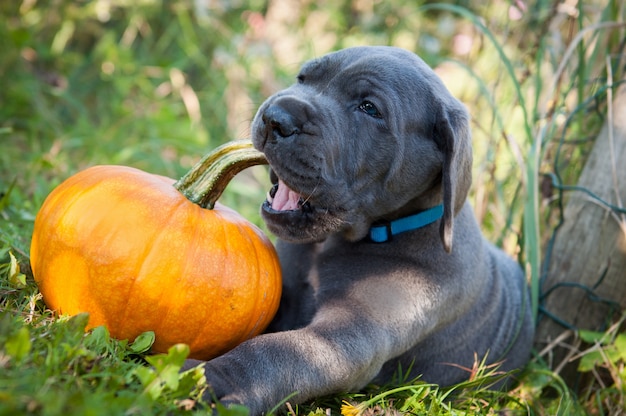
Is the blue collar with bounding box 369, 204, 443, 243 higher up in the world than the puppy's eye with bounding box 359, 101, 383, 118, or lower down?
lower down

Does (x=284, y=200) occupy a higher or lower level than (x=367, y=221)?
higher

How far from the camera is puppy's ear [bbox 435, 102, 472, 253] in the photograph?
269 centimetres

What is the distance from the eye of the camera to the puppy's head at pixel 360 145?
8.60 ft

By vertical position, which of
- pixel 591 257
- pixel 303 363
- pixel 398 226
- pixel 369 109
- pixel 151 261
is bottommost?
pixel 591 257

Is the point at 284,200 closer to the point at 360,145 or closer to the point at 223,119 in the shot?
the point at 360,145

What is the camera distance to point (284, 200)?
113 inches

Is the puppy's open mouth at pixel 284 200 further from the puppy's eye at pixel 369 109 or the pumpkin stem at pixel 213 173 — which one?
the puppy's eye at pixel 369 109

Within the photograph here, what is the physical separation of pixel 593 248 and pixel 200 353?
7.60 ft

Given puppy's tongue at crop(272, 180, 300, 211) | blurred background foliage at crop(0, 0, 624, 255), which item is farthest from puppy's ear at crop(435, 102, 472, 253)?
blurred background foliage at crop(0, 0, 624, 255)

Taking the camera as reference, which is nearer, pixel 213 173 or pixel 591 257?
pixel 213 173

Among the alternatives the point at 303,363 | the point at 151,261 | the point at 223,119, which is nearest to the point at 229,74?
the point at 223,119

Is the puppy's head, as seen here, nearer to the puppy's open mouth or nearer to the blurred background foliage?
the puppy's open mouth

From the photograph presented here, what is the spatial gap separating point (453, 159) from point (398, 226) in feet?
1.27

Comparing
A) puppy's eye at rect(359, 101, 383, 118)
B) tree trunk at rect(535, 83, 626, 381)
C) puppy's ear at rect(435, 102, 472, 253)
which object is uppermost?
puppy's eye at rect(359, 101, 383, 118)
